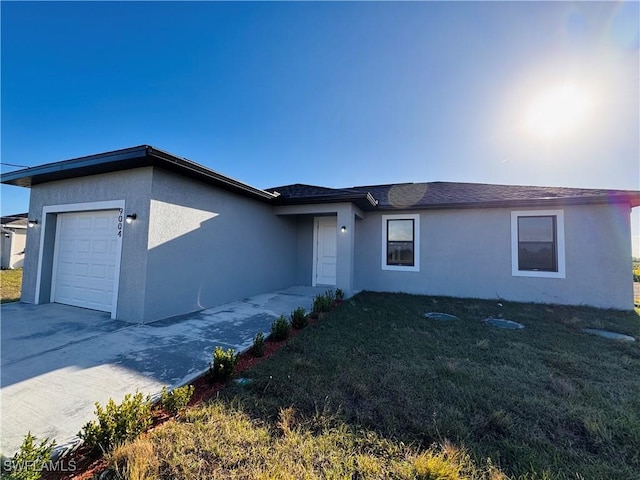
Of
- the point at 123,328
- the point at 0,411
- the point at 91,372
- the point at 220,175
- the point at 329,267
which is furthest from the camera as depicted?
the point at 329,267

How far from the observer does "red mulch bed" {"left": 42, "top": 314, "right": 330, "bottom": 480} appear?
1797 mm

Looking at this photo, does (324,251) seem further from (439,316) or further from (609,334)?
(609,334)

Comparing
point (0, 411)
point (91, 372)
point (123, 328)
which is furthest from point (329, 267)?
point (0, 411)

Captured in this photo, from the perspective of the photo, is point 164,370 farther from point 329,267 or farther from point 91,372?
point 329,267

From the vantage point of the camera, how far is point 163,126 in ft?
29.2

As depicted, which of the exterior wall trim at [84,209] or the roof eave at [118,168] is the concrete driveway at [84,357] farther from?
the roof eave at [118,168]

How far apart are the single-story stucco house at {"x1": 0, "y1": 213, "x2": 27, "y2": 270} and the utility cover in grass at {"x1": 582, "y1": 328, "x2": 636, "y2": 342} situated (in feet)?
76.4

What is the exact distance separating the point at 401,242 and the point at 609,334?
5.30 meters

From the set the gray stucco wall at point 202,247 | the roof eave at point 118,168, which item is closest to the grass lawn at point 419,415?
the gray stucco wall at point 202,247

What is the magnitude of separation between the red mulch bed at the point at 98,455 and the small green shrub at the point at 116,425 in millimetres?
106

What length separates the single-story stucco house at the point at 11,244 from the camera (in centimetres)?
1377

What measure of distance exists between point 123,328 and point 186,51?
287 inches

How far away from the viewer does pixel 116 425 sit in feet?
6.53

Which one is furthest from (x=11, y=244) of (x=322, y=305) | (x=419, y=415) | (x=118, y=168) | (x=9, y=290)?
(x=419, y=415)
